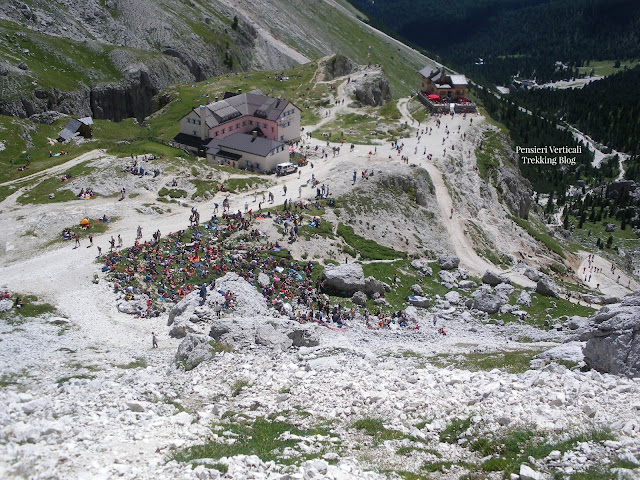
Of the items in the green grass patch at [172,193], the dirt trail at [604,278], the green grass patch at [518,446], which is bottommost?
the dirt trail at [604,278]

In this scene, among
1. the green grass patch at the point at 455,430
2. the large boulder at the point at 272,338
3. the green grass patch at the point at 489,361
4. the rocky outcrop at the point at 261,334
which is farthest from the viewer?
the rocky outcrop at the point at 261,334

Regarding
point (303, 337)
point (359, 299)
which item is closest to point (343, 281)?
point (359, 299)

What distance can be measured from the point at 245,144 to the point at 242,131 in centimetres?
1753

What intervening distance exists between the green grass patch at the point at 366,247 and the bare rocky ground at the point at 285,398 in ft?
54.9

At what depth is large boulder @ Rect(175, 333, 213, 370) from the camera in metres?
40.9

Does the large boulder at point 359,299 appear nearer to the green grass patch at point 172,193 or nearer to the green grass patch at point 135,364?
the green grass patch at point 135,364

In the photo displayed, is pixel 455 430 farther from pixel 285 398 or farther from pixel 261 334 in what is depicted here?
pixel 261 334

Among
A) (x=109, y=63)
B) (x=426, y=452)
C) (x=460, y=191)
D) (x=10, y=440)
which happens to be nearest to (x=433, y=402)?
(x=426, y=452)

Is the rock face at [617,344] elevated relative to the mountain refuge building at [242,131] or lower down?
lower down

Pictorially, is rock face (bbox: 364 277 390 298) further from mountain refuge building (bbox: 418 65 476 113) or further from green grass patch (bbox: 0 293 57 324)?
mountain refuge building (bbox: 418 65 476 113)

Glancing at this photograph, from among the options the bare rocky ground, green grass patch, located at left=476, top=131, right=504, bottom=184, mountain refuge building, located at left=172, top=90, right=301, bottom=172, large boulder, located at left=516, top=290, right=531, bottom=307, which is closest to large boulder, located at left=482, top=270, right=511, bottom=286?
large boulder, located at left=516, top=290, right=531, bottom=307

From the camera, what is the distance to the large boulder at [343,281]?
6606 centimetres

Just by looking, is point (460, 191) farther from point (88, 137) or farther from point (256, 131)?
point (88, 137)

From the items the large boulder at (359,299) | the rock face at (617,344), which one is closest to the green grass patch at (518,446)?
the rock face at (617,344)
